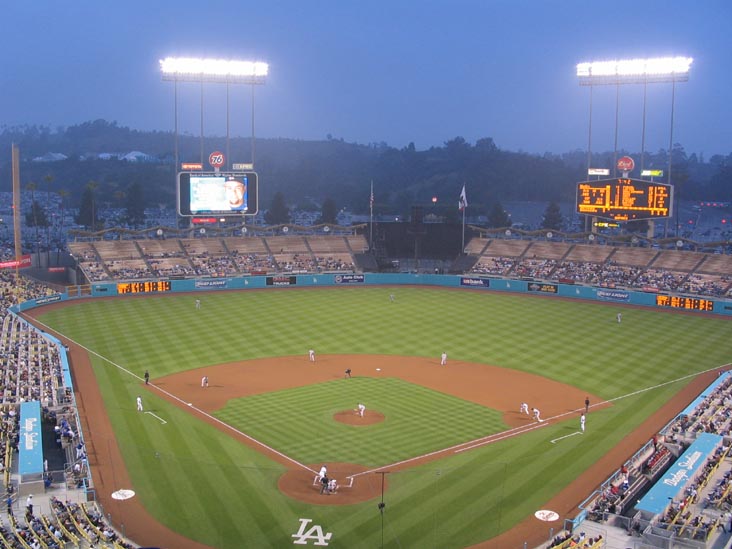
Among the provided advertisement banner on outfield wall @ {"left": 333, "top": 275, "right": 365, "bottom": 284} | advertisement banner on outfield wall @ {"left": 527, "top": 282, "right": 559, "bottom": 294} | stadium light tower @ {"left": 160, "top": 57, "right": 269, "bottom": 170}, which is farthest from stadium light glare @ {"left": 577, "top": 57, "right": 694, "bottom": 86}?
stadium light tower @ {"left": 160, "top": 57, "right": 269, "bottom": 170}

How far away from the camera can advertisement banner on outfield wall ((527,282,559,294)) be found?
65.2m

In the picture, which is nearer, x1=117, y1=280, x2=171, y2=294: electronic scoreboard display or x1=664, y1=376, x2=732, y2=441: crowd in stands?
x1=664, y1=376, x2=732, y2=441: crowd in stands

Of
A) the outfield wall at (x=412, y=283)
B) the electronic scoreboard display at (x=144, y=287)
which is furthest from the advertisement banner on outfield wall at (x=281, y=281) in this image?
the electronic scoreboard display at (x=144, y=287)

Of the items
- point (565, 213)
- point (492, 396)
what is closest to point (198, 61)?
point (492, 396)

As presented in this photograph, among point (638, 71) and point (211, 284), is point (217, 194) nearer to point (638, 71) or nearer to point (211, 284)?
point (211, 284)

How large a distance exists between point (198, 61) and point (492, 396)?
48.2 meters

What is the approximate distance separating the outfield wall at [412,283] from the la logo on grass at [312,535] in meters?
40.4


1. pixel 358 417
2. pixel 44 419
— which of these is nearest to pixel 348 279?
pixel 358 417

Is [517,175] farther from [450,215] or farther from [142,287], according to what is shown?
[142,287]

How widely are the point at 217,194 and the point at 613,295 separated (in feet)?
124

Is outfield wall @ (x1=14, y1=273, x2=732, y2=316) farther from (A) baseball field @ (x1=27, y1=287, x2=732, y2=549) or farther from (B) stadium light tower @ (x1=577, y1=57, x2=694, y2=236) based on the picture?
(B) stadium light tower @ (x1=577, y1=57, x2=694, y2=236)

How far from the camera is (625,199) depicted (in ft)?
203

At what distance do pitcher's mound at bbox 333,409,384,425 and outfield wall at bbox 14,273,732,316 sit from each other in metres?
33.1

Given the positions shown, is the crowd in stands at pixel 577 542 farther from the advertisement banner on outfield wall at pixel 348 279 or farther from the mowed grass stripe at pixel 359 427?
the advertisement banner on outfield wall at pixel 348 279
